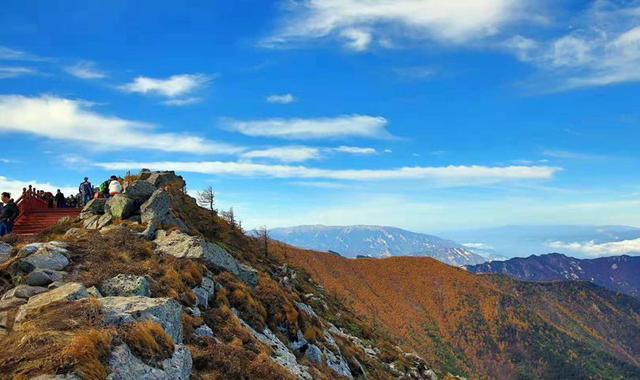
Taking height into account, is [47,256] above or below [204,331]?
above

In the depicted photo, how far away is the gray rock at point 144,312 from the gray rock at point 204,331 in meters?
1.77

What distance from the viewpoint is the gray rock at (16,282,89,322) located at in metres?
13.8

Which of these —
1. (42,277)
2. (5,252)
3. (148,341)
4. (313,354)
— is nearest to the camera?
(148,341)

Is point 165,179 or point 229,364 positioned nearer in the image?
point 229,364

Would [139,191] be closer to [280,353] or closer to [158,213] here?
[158,213]

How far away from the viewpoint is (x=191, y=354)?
45.7 feet

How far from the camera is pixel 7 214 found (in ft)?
96.2

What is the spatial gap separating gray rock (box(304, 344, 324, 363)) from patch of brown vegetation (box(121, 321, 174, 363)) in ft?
41.9

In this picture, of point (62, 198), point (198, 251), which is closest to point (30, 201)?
point (62, 198)

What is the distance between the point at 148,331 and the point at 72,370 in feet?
9.57

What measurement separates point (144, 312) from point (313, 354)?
43.5 feet

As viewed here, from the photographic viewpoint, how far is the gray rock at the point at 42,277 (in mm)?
17375

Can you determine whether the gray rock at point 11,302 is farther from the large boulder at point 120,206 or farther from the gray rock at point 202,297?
the large boulder at point 120,206

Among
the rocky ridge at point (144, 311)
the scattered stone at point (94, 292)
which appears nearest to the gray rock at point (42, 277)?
the rocky ridge at point (144, 311)
